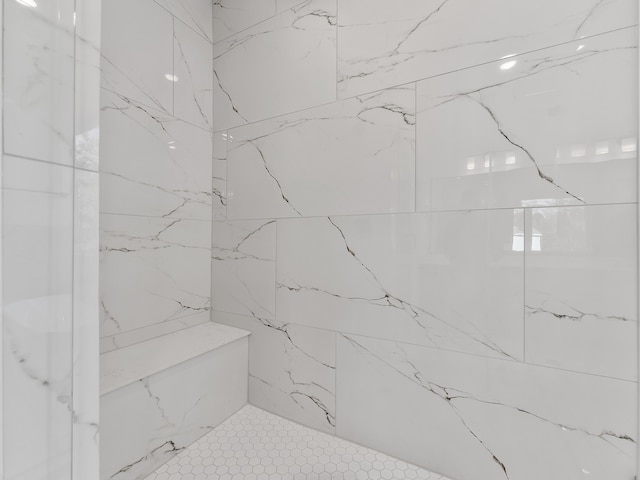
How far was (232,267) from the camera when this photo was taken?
1.45 metres

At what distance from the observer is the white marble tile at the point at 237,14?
1.36 metres

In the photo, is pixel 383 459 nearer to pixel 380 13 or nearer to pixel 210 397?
pixel 210 397

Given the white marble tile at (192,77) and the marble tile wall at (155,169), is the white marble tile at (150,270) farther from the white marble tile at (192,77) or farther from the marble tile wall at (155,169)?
the white marble tile at (192,77)

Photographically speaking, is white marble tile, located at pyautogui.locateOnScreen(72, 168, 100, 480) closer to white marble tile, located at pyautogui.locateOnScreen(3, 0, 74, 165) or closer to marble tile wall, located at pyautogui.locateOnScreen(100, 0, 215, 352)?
white marble tile, located at pyautogui.locateOnScreen(3, 0, 74, 165)

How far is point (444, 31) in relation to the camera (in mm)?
994

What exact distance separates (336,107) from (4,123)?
103 centimetres

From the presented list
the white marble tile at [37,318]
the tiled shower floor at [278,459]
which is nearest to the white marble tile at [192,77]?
the white marble tile at [37,318]

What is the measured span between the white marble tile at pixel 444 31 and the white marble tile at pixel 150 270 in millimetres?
956

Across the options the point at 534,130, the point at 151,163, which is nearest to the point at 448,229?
the point at 534,130

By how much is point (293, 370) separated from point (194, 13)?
5.70 ft

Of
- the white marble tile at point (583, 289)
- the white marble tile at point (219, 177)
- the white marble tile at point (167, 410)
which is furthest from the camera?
the white marble tile at point (219, 177)

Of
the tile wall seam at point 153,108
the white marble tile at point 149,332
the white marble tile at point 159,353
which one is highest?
the tile wall seam at point 153,108

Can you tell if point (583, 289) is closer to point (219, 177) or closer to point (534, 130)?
point (534, 130)

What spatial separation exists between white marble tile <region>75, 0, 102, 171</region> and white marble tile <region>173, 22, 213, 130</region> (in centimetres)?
107
